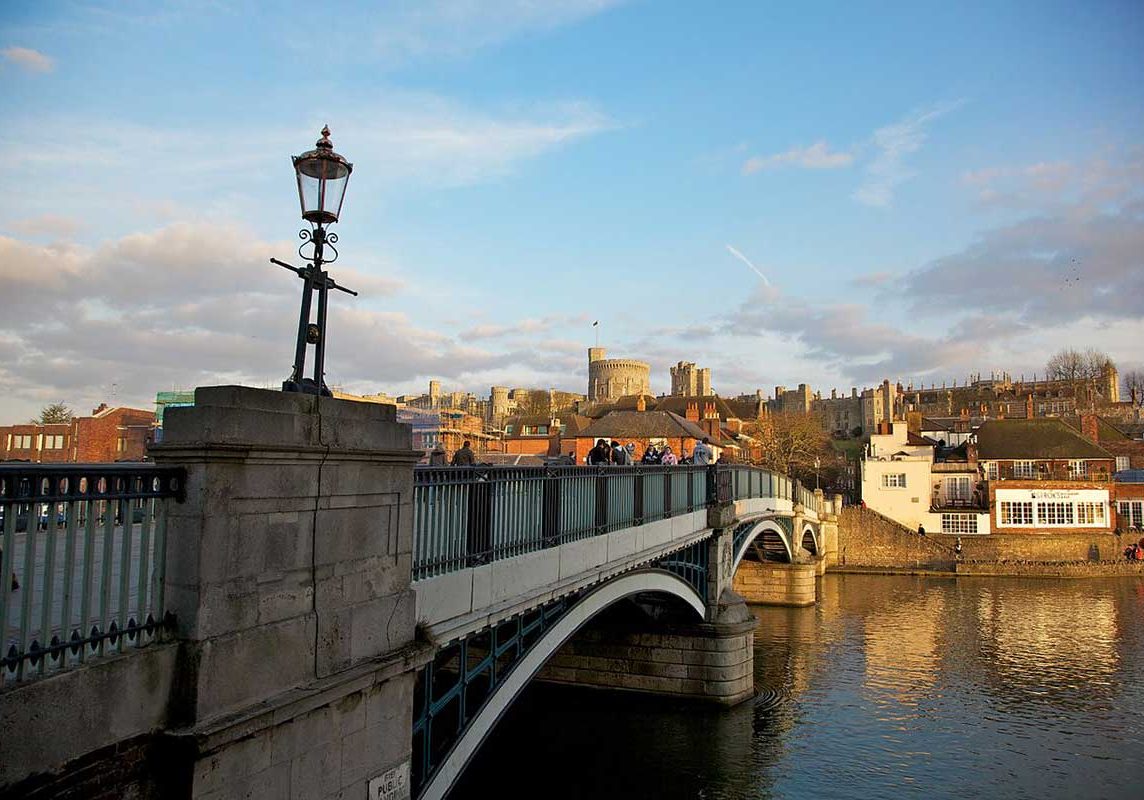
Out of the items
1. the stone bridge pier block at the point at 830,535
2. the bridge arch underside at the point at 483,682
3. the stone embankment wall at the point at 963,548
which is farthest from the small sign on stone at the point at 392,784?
the stone embankment wall at the point at 963,548

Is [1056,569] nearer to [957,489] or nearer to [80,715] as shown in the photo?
[957,489]

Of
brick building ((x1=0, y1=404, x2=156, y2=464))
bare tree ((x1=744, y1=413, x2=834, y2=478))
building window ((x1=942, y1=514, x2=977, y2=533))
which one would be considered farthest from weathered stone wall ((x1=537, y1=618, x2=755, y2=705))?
bare tree ((x1=744, y1=413, x2=834, y2=478))

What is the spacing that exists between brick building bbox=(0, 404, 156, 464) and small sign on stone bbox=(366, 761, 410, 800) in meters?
22.6

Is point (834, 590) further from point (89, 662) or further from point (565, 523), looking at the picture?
point (89, 662)

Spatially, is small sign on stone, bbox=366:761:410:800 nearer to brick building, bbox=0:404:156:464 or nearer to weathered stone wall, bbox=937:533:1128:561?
brick building, bbox=0:404:156:464

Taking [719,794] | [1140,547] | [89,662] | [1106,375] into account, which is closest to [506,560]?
[89,662]

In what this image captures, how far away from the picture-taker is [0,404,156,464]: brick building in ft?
88.6

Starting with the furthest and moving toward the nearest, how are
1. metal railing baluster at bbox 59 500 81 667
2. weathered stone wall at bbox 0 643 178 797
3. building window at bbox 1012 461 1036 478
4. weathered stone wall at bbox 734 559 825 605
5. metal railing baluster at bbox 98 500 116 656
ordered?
building window at bbox 1012 461 1036 478, weathered stone wall at bbox 734 559 825 605, metal railing baluster at bbox 98 500 116 656, metal railing baluster at bbox 59 500 81 667, weathered stone wall at bbox 0 643 178 797

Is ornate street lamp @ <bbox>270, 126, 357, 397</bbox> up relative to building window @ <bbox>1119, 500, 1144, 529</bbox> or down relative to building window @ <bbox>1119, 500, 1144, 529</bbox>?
up

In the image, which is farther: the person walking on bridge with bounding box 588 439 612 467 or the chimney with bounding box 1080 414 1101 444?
the chimney with bounding box 1080 414 1101 444

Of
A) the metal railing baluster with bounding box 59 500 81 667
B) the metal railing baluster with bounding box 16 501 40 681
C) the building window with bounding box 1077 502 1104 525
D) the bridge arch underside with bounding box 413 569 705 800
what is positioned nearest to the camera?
the metal railing baluster with bounding box 16 501 40 681

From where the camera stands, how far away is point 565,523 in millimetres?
11133

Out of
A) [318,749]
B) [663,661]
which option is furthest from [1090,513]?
[318,749]

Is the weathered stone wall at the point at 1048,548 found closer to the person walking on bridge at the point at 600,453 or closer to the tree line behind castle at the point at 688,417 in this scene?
the tree line behind castle at the point at 688,417
